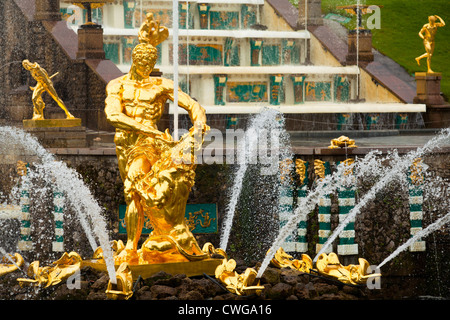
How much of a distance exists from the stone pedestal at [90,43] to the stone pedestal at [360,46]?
562 centimetres

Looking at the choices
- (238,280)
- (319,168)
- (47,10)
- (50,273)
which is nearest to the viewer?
(238,280)

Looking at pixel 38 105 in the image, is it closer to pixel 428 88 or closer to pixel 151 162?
pixel 151 162

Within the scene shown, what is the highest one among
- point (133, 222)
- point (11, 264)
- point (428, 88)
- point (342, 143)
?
point (428, 88)

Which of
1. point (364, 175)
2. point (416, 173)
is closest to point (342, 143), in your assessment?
point (364, 175)

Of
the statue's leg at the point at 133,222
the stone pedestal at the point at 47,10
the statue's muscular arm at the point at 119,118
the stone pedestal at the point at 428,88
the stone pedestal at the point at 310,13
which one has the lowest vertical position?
the statue's leg at the point at 133,222

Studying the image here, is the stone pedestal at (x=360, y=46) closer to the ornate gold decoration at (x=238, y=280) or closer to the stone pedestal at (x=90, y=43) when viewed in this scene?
the stone pedestal at (x=90, y=43)

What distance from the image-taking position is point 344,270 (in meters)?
11.0

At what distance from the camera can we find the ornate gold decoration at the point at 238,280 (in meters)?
10.3

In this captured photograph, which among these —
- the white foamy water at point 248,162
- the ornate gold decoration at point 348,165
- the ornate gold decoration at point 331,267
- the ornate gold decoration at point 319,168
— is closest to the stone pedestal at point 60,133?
the white foamy water at point 248,162

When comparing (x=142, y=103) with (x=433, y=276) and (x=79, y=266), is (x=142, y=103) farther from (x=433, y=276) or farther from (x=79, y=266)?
(x=433, y=276)

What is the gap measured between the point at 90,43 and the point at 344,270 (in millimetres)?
8513

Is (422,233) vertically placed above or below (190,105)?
below

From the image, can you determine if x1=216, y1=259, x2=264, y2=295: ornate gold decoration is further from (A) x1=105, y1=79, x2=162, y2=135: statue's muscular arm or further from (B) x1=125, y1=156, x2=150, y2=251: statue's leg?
(A) x1=105, y1=79, x2=162, y2=135: statue's muscular arm

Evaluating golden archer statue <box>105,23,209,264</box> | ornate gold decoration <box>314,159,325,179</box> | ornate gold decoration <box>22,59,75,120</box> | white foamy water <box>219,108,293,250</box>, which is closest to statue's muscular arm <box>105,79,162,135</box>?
golden archer statue <box>105,23,209,264</box>
